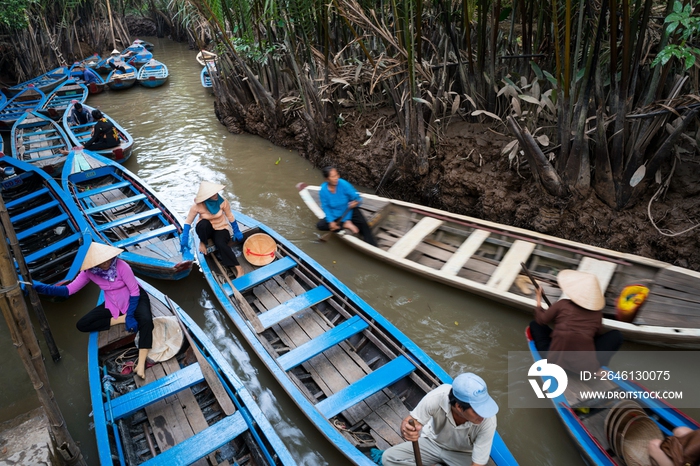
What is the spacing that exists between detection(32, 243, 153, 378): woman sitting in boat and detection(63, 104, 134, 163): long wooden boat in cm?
548

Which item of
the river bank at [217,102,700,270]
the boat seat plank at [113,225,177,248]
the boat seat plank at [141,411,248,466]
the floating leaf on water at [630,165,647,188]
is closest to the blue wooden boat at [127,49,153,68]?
the river bank at [217,102,700,270]

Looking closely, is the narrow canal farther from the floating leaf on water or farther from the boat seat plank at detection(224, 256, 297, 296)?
the floating leaf on water

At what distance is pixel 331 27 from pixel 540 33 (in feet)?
12.3

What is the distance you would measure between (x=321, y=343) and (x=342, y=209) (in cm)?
220

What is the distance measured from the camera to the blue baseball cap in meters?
2.38

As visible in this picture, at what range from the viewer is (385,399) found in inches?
149

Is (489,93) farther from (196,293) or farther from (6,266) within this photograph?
(6,266)

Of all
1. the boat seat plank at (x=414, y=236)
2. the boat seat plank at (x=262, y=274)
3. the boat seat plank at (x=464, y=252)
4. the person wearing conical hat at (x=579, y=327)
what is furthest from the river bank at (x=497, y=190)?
the boat seat plank at (x=262, y=274)

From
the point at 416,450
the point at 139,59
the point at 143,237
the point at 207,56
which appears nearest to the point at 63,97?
the point at 139,59

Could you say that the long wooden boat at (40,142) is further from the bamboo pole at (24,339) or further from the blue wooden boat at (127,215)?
the bamboo pole at (24,339)

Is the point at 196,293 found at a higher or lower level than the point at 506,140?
lower

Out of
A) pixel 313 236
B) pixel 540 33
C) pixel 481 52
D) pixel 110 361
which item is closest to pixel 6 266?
pixel 110 361

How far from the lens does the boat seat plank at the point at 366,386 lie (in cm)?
355

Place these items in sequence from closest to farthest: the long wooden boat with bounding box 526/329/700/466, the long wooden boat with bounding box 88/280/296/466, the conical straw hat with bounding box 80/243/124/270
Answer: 1. the long wooden boat with bounding box 526/329/700/466
2. the long wooden boat with bounding box 88/280/296/466
3. the conical straw hat with bounding box 80/243/124/270
